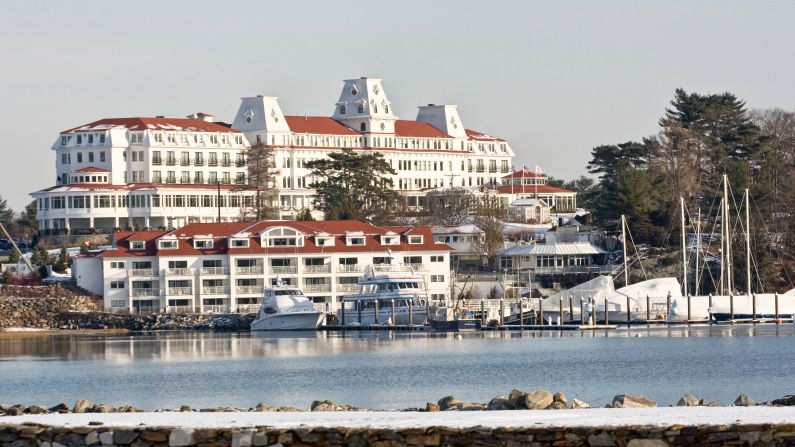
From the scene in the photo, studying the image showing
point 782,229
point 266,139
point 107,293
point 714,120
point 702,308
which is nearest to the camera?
point 702,308

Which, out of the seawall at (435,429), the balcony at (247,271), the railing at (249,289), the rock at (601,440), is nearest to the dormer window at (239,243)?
the balcony at (247,271)

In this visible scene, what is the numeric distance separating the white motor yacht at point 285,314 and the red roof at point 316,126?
45.4m

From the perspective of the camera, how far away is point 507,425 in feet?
65.1

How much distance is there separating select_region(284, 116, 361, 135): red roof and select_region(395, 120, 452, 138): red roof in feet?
15.5

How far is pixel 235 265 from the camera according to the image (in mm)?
90562

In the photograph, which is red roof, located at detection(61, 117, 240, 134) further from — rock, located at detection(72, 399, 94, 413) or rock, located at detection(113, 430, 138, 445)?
rock, located at detection(113, 430, 138, 445)

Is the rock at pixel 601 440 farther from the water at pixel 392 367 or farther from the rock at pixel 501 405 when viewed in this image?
the water at pixel 392 367

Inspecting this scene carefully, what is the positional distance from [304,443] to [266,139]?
10582cm

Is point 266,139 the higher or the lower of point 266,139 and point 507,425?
the higher

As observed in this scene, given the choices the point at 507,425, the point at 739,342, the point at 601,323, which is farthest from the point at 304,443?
the point at 601,323

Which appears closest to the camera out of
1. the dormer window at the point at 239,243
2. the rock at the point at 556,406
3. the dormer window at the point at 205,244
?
the rock at the point at 556,406

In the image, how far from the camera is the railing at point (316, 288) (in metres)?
90.4

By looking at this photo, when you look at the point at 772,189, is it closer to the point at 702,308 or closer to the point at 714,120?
the point at 714,120

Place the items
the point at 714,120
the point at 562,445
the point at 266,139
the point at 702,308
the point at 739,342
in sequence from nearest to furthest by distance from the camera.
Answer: the point at 562,445 → the point at 739,342 → the point at 702,308 → the point at 714,120 → the point at 266,139
